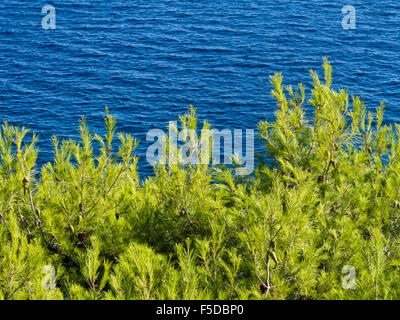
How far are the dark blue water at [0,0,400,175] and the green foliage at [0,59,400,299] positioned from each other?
64.1ft

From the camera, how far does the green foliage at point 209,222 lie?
7.40 metres

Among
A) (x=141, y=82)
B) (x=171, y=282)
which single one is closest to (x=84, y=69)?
(x=141, y=82)

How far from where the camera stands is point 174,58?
41250 mm

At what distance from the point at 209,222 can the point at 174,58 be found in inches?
1312

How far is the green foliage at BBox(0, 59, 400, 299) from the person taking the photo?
7402 millimetres

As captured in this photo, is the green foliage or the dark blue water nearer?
the green foliage

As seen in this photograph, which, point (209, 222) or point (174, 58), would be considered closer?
point (209, 222)

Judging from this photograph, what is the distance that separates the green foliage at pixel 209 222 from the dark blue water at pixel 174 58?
64.1 ft

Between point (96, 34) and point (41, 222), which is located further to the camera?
point (96, 34)

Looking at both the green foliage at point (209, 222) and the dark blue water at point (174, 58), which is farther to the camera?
the dark blue water at point (174, 58)

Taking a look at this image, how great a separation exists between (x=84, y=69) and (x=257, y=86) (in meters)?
11.7

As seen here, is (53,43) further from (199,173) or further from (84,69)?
(199,173)

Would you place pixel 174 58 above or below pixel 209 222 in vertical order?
above

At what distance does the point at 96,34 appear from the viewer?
45.0 meters
